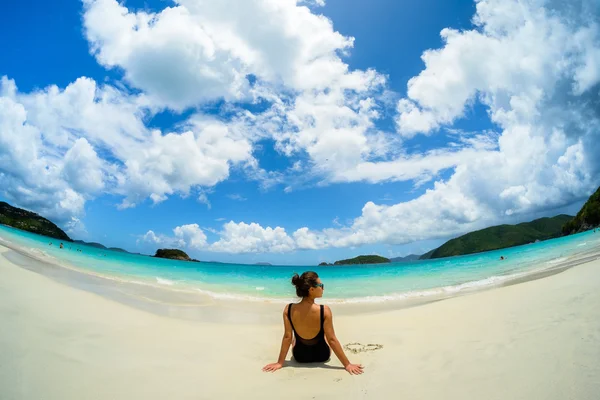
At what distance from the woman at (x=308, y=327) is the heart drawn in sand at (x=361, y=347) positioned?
4.09 feet

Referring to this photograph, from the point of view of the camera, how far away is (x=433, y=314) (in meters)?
9.35

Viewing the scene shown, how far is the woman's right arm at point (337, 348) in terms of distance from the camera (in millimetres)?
4801

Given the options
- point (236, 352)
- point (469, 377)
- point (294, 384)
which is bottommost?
point (236, 352)

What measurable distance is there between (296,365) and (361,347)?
2051 millimetres

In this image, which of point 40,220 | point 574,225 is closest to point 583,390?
point 574,225

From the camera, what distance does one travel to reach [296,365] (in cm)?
530

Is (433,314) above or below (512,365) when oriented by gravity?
below

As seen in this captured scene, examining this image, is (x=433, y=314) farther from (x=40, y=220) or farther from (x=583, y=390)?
(x=40, y=220)

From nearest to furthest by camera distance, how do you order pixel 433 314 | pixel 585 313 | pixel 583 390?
pixel 583 390 < pixel 585 313 < pixel 433 314

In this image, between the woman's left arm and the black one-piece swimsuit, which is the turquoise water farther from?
the woman's left arm

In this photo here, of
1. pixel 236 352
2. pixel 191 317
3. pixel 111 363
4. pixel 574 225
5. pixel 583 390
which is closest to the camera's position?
pixel 583 390

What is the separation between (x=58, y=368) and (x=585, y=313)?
960 centimetres

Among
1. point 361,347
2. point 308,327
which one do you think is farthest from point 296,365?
point 361,347

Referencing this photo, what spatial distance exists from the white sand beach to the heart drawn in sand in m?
0.20
